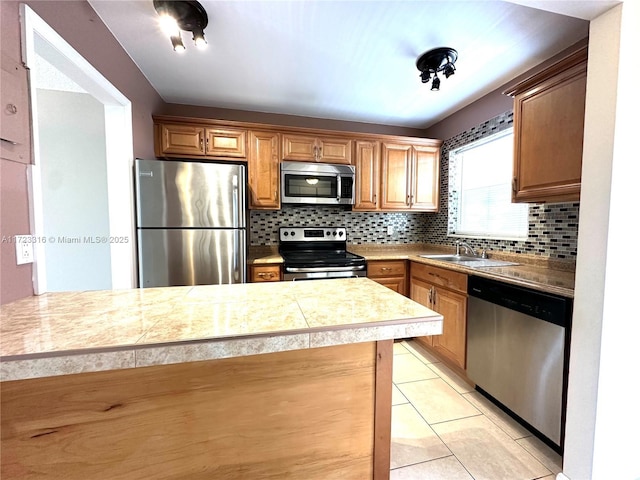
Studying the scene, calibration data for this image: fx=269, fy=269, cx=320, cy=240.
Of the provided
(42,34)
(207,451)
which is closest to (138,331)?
(207,451)

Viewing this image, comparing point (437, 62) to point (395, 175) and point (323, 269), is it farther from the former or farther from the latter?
point (323, 269)

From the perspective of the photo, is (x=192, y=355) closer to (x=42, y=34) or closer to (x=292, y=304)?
(x=292, y=304)

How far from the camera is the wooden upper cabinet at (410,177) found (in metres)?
3.13

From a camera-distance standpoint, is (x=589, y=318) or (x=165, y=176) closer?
(x=589, y=318)

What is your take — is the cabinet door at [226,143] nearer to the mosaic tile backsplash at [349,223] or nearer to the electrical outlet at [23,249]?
the mosaic tile backsplash at [349,223]

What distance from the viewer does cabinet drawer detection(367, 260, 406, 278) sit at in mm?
2779

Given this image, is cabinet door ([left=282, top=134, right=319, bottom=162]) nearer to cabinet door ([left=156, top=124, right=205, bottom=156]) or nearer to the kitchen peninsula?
cabinet door ([left=156, top=124, right=205, bottom=156])

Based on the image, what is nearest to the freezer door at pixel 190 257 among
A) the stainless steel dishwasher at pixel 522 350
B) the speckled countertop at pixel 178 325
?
the speckled countertop at pixel 178 325

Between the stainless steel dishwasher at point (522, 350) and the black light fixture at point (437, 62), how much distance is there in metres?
1.55

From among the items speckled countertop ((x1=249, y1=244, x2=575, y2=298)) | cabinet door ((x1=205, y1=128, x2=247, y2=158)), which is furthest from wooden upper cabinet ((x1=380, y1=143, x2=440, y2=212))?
cabinet door ((x1=205, y1=128, x2=247, y2=158))

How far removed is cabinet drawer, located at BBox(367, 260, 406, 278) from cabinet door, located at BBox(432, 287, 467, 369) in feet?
1.58

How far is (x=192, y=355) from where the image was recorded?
2.34ft

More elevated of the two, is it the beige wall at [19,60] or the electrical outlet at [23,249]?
the beige wall at [19,60]

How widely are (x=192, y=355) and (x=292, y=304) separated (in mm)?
396
